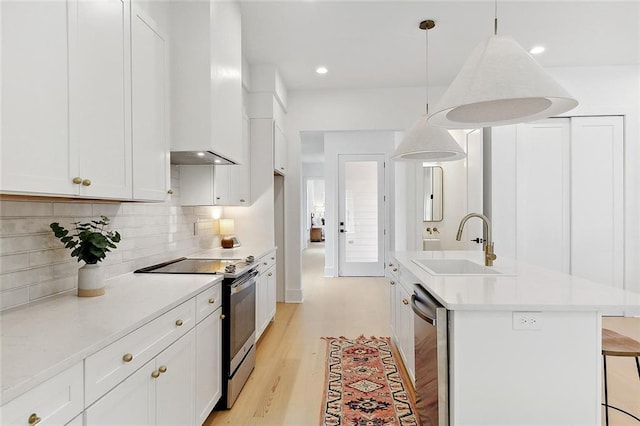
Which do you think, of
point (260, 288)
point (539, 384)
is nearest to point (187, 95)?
point (260, 288)

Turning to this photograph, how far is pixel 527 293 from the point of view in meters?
1.63

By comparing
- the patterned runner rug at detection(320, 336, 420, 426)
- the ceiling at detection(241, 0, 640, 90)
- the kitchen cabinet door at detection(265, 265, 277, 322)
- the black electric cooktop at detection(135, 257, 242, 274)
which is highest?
the ceiling at detection(241, 0, 640, 90)

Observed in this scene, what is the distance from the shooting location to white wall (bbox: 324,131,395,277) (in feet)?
21.2

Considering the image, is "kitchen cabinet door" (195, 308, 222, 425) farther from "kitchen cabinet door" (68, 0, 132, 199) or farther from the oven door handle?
"kitchen cabinet door" (68, 0, 132, 199)

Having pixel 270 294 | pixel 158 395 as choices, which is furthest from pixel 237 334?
pixel 270 294

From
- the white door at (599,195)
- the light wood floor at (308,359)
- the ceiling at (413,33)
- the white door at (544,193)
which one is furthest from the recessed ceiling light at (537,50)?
the light wood floor at (308,359)

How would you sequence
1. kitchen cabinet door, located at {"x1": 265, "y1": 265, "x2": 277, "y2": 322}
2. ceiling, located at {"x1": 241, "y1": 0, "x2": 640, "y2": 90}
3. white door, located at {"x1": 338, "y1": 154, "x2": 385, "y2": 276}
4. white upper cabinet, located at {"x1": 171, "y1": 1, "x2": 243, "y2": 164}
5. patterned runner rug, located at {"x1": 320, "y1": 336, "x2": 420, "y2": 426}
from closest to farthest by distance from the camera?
1. patterned runner rug, located at {"x1": 320, "y1": 336, "x2": 420, "y2": 426}
2. white upper cabinet, located at {"x1": 171, "y1": 1, "x2": 243, "y2": 164}
3. ceiling, located at {"x1": 241, "y1": 0, "x2": 640, "y2": 90}
4. kitchen cabinet door, located at {"x1": 265, "y1": 265, "x2": 277, "y2": 322}
5. white door, located at {"x1": 338, "y1": 154, "x2": 385, "y2": 276}

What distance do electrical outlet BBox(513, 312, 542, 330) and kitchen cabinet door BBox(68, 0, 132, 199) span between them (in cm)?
190

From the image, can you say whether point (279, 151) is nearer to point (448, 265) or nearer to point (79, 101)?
point (448, 265)

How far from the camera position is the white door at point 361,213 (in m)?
6.45

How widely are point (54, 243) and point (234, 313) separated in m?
1.06

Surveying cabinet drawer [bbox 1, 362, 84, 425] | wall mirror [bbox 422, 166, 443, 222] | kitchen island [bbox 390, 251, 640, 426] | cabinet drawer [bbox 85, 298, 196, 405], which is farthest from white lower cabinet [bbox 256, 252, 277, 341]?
wall mirror [bbox 422, 166, 443, 222]

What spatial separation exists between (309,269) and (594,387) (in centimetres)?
617

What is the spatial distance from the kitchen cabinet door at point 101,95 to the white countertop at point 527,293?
163cm
